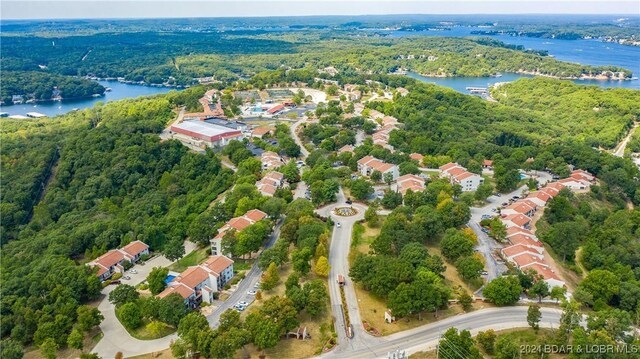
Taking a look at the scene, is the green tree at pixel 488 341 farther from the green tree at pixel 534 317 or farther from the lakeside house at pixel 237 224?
the lakeside house at pixel 237 224

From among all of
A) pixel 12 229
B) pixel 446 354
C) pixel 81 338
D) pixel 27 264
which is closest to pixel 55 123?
pixel 12 229

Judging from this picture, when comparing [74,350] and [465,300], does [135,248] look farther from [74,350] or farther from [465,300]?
[465,300]

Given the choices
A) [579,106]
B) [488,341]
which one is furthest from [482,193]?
[579,106]

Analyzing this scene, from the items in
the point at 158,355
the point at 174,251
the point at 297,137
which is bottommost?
the point at 297,137

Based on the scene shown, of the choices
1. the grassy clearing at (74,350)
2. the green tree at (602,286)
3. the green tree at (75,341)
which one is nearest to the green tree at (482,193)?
the green tree at (602,286)

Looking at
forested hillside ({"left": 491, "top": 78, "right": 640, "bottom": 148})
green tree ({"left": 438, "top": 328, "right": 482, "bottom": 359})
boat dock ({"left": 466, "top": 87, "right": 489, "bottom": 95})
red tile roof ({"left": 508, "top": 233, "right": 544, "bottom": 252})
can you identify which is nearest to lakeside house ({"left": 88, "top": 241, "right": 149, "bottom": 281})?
green tree ({"left": 438, "top": 328, "right": 482, "bottom": 359})

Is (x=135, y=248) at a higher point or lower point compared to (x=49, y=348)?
lower

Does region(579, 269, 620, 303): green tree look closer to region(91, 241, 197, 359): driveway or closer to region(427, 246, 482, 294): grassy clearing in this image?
region(427, 246, 482, 294): grassy clearing

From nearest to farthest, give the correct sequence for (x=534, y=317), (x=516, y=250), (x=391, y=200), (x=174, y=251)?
1. (x=534, y=317)
2. (x=516, y=250)
3. (x=174, y=251)
4. (x=391, y=200)
